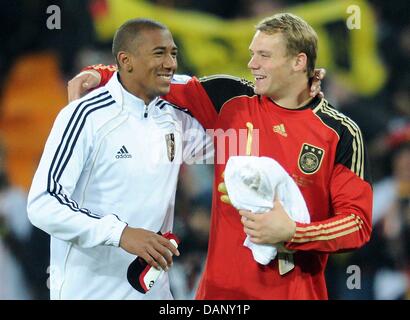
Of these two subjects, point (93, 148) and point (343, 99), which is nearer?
point (93, 148)

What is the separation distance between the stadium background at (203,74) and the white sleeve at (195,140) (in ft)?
4.34

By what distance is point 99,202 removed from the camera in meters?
2.67

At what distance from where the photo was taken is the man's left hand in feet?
8.18

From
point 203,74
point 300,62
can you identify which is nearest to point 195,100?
point 300,62

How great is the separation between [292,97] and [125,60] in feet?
1.77

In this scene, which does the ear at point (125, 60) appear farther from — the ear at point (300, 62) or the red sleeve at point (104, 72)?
the ear at point (300, 62)

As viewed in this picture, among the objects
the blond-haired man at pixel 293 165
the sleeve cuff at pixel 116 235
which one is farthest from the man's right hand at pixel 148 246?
the blond-haired man at pixel 293 165

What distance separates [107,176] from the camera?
8.71ft

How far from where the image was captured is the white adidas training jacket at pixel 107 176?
255cm

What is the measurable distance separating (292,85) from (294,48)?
0.12m

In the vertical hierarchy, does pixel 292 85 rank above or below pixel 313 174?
above
